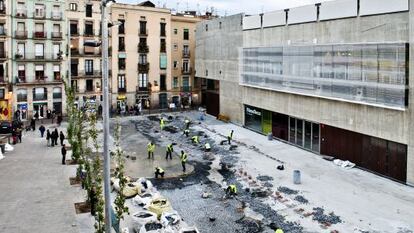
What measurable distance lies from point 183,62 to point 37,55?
74.4ft

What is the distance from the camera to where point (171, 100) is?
224 ft

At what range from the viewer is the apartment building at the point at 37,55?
54.2m

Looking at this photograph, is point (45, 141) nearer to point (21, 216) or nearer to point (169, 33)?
point (21, 216)

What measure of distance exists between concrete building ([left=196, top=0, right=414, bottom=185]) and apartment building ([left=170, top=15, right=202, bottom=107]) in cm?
1985

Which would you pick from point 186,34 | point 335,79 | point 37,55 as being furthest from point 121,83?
point 335,79

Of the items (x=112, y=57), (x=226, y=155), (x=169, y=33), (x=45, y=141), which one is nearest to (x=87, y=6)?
(x=112, y=57)

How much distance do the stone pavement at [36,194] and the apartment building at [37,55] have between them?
20404mm

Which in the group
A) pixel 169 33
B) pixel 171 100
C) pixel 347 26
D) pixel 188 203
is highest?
pixel 169 33

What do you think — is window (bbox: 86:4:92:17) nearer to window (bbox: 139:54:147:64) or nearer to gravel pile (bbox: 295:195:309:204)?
window (bbox: 139:54:147:64)

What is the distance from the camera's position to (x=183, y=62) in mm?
69562

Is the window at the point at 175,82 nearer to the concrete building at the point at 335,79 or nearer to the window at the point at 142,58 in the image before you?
the window at the point at 142,58

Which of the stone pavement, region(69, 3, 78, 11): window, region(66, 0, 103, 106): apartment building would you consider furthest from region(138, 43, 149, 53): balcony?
the stone pavement

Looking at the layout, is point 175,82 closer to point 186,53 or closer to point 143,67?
point 186,53

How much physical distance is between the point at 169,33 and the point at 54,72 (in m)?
18.5
